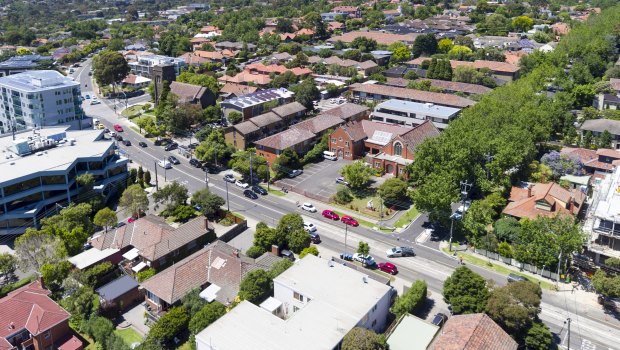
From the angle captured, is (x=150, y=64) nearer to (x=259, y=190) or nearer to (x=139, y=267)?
(x=259, y=190)

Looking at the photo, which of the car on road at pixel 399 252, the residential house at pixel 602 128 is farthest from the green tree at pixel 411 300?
the residential house at pixel 602 128

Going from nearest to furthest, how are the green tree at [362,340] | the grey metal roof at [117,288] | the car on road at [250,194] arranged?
the green tree at [362,340] < the grey metal roof at [117,288] < the car on road at [250,194]

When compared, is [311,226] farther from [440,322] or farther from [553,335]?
[553,335]

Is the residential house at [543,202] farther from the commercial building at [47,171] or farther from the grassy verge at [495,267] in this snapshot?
the commercial building at [47,171]

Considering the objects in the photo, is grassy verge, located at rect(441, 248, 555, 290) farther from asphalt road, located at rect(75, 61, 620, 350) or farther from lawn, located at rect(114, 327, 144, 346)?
lawn, located at rect(114, 327, 144, 346)

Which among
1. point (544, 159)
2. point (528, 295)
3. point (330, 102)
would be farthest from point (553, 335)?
point (330, 102)

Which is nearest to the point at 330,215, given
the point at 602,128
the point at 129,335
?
the point at 129,335
